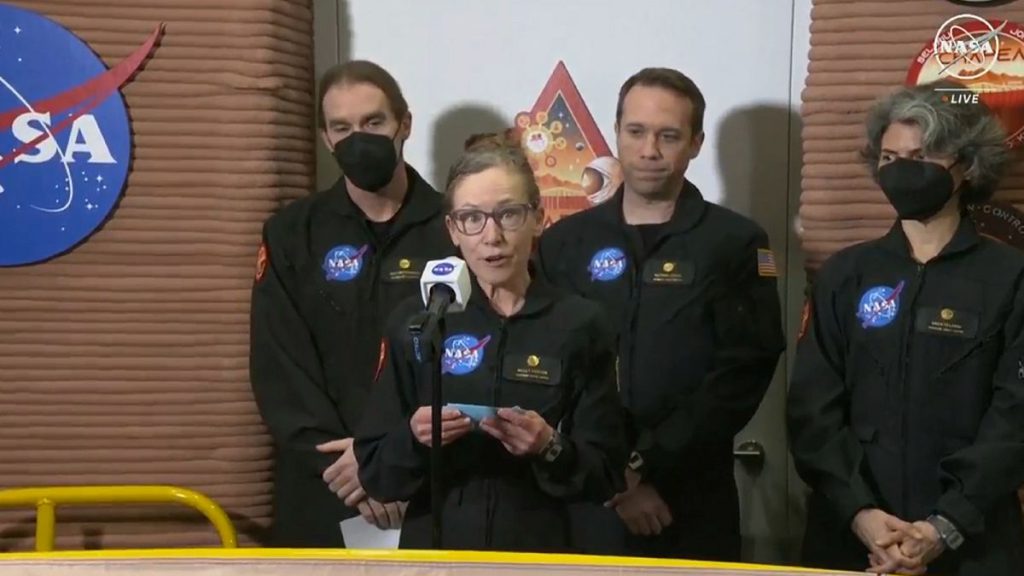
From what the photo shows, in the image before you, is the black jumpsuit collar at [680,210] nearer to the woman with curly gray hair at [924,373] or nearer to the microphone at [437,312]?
the woman with curly gray hair at [924,373]

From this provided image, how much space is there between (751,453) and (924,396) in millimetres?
828

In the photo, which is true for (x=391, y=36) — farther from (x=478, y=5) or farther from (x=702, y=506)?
(x=702, y=506)

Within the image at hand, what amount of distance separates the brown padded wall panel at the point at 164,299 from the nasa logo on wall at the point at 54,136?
3 centimetres

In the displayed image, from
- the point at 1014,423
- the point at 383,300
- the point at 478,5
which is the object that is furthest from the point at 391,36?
the point at 1014,423

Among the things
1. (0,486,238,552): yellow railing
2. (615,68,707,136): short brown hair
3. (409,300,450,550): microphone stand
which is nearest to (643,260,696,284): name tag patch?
(615,68,707,136): short brown hair

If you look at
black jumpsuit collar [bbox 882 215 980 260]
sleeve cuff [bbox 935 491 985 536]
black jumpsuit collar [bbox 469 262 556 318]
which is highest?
black jumpsuit collar [bbox 882 215 980 260]

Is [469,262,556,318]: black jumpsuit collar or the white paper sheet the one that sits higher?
[469,262,556,318]: black jumpsuit collar

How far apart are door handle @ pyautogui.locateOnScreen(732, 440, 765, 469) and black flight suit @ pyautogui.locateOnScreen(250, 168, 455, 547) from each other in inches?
38.5

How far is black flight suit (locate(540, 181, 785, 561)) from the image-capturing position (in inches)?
90.0

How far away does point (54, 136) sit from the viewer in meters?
2.57

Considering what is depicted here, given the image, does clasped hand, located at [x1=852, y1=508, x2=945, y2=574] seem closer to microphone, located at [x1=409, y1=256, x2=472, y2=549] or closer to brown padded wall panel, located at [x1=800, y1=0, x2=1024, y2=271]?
brown padded wall panel, located at [x1=800, y1=0, x2=1024, y2=271]

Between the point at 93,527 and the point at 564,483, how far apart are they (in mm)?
1373

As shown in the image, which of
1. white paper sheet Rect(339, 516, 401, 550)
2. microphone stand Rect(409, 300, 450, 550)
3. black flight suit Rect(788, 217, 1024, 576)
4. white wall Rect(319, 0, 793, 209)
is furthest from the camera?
white wall Rect(319, 0, 793, 209)
